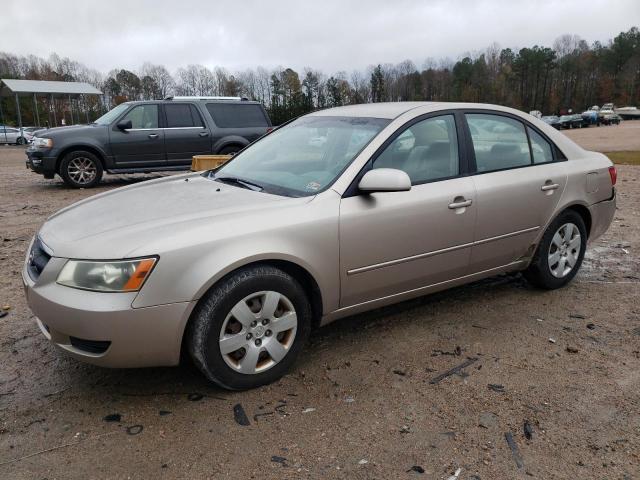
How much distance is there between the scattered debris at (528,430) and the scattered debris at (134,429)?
6.28 feet

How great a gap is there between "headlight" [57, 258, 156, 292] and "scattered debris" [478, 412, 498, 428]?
6.04 feet

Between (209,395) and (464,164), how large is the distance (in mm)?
2334

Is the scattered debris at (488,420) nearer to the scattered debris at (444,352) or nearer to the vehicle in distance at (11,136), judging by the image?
the scattered debris at (444,352)

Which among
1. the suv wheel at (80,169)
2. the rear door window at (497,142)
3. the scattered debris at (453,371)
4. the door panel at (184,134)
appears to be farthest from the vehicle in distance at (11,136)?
the scattered debris at (453,371)

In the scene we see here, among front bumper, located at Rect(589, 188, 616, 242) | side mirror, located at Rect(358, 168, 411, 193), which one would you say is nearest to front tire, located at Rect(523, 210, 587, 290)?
front bumper, located at Rect(589, 188, 616, 242)

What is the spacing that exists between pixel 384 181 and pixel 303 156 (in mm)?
826

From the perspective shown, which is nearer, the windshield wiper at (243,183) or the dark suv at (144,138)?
the windshield wiper at (243,183)

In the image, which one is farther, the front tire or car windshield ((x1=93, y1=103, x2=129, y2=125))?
Result: car windshield ((x1=93, y1=103, x2=129, y2=125))

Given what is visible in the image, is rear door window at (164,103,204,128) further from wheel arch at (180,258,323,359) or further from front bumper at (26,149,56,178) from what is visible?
wheel arch at (180,258,323,359)

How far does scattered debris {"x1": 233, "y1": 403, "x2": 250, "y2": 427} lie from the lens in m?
2.80

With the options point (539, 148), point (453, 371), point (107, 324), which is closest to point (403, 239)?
point (453, 371)

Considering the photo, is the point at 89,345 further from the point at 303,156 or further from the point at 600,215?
the point at 600,215

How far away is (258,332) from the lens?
9.98 feet

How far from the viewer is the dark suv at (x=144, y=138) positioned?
10688 mm
